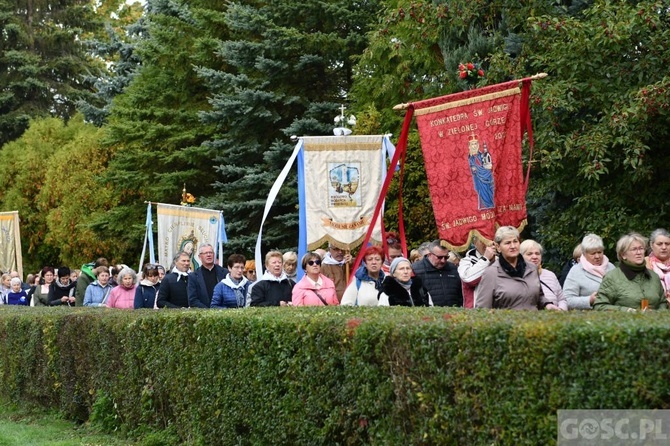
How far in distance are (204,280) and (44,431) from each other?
291 cm

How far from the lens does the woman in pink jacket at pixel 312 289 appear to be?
12.0m

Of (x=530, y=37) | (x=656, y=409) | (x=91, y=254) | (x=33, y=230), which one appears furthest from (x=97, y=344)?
(x=33, y=230)

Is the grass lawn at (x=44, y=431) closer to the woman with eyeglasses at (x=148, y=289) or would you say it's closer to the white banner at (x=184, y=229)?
the woman with eyeglasses at (x=148, y=289)

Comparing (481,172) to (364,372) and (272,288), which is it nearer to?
(272,288)

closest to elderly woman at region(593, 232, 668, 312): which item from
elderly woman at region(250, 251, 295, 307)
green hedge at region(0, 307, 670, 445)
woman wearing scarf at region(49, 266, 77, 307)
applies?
green hedge at region(0, 307, 670, 445)

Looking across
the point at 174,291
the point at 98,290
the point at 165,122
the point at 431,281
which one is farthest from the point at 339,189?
the point at 165,122

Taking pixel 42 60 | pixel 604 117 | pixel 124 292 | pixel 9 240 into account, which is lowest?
pixel 124 292

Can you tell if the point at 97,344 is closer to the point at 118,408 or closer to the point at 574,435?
the point at 118,408

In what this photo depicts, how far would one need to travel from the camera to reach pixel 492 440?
622 centimetres

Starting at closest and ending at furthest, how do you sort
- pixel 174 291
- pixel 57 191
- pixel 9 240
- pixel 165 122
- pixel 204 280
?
pixel 204 280, pixel 174 291, pixel 9 240, pixel 165 122, pixel 57 191

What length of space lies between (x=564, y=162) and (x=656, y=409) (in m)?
12.3

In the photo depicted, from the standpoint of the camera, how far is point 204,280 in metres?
14.5

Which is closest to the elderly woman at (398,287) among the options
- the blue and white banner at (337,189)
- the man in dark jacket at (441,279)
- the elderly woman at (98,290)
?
the man in dark jacket at (441,279)

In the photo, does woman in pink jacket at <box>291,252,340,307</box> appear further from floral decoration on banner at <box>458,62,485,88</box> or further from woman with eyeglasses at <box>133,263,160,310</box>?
floral decoration on banner at <box>458,62,485,88</box>
